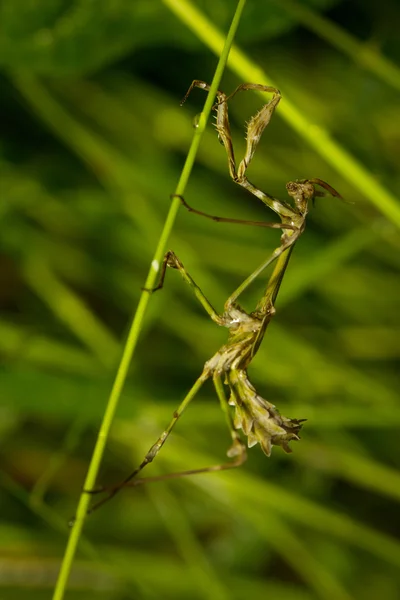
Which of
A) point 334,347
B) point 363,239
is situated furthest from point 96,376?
point 334,347

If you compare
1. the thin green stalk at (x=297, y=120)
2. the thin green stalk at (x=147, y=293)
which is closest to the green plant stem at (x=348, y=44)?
the thin green stalk at (x=297, y=120)

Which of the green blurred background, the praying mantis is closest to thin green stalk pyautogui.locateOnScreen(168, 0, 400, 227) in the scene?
the praying mantis

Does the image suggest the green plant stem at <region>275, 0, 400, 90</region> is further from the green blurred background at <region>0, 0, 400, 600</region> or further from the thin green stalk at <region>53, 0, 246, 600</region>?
the thin green stalk at <region>53, 0, 246, 600</region>

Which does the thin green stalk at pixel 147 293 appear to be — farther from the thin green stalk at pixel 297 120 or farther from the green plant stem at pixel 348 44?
the green plant stem at pixel 348 44

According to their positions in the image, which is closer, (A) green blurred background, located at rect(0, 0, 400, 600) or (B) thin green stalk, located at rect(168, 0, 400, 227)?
(B) thin green stalk, located at rect(168, 0, 400, 227)

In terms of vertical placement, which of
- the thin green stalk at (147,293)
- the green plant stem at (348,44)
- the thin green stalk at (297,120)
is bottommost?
the thin green stalk at (147,293)
